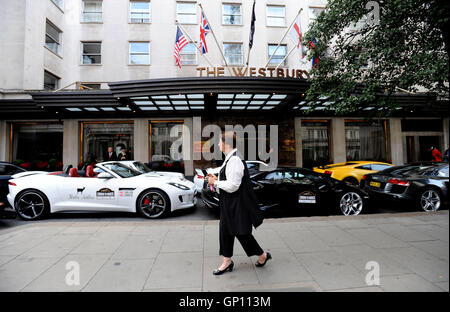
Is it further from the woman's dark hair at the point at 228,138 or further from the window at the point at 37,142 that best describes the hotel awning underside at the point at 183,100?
the woman's dark hair at the point at 228,138

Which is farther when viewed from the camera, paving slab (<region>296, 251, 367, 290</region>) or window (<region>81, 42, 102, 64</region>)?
window (<region>81, 42, 102, 64</region>)

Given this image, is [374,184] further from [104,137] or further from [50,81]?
[50,81]

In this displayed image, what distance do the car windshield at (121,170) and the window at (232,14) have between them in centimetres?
1425

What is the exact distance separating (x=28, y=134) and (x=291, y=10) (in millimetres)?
20169

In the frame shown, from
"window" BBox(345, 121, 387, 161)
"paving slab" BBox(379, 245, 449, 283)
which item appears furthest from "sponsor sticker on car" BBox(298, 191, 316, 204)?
"window" BBox(345, 121, 387, 161)

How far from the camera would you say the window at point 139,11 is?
53.9ft

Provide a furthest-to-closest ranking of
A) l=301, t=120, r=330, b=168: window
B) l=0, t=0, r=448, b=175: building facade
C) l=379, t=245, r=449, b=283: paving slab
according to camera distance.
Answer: l=301, t=120, r=330, b=168: window
l=0, t=0, r=448, b=175: building facade
l=379, t=245, r=449, b=283: paving slab

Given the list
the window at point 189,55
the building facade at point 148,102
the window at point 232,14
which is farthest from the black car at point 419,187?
the window at point 232,14

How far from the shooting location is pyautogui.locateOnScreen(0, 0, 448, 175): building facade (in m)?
14.0

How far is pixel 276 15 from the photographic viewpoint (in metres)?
17.1

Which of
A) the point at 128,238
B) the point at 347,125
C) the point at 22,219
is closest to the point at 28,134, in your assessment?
the point at 22,219

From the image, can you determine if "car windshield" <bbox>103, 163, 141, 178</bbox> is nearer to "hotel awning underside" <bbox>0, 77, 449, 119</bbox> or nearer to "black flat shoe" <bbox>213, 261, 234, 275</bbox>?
"black flat shoe" <bbox>213, 261, 234, 275</bbox>

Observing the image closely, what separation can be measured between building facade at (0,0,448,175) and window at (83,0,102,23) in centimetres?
7
